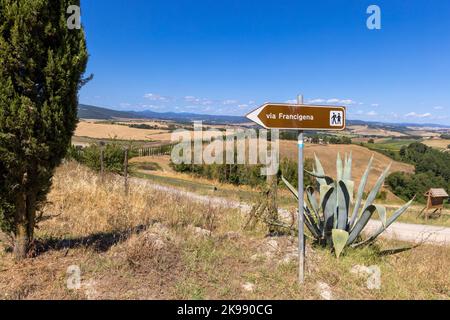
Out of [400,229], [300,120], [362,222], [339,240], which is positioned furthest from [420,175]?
[300,120]

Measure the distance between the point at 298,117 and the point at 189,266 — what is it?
2.20 meters

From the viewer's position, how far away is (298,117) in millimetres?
3973

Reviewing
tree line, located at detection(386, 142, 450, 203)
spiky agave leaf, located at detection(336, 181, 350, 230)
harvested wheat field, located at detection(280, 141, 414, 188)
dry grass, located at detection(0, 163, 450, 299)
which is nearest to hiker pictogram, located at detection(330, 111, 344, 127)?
spiky agave leaf, located at detection(336, 181, 350, 230)

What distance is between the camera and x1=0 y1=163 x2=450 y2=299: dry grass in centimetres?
367

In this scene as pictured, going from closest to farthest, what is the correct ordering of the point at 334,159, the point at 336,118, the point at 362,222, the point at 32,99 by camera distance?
the point at 32,99 → the point at 336,118 → the point at 362,222 → the point at 334,159

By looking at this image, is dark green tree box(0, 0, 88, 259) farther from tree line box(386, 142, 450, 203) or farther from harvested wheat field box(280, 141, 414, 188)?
tree line box(386, 142, 450, 203)

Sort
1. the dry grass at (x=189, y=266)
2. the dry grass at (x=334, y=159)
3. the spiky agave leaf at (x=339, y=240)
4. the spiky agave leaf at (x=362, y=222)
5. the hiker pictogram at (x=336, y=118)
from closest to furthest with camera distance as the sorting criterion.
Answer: the dry grass at (x=189, y=266) → the hiker pictogram at (x=336, y=118) → the spiky agave leaf at (x=339, y=240) → the spiky agave leaf at (x=362, y=222) → the dry grass at (x=334, y=159)

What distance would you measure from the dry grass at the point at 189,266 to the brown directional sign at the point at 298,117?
177cm

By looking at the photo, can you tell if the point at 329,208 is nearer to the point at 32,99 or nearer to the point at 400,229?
the point at 32,99

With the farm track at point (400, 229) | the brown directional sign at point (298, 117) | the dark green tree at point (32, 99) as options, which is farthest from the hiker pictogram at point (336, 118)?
the farm track at point (400, 229)

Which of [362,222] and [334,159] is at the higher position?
[362,222]

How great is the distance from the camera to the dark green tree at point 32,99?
368cm

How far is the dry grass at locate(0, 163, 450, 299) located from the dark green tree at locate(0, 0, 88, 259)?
1.90 feet

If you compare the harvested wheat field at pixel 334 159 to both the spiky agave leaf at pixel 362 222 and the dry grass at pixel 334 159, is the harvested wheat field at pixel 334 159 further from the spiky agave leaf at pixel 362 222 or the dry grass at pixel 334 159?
the spiky agave leaf at pixel 362 222
